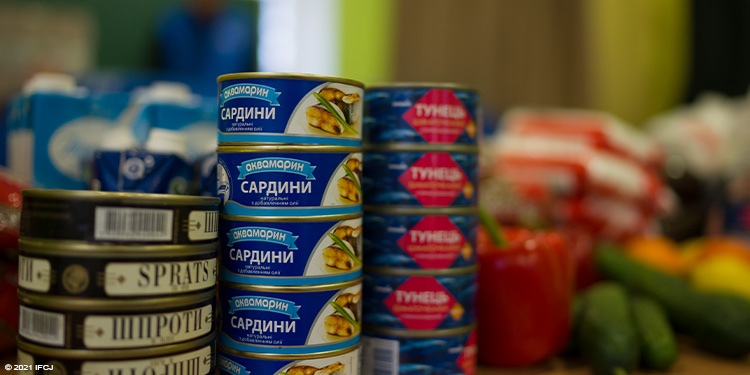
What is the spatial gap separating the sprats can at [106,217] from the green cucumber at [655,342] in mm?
761

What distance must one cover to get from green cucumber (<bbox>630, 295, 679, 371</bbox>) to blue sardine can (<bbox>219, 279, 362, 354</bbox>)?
1.80 ft

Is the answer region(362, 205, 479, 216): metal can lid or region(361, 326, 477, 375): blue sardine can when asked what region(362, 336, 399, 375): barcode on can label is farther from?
region(362, 205, 479, 216): metal can lid

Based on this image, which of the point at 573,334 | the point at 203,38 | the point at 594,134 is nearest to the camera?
the point at 573,334

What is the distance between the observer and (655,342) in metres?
0.97

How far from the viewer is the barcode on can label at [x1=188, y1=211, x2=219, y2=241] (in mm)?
646

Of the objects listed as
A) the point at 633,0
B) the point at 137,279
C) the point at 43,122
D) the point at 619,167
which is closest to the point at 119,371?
the point at 137,279

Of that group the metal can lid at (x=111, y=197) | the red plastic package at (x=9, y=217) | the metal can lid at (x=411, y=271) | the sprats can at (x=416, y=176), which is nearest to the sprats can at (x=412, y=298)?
the metal can lid at (x=411, y=271)

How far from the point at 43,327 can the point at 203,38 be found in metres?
2.90

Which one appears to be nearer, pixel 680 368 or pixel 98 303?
pixel 98 303

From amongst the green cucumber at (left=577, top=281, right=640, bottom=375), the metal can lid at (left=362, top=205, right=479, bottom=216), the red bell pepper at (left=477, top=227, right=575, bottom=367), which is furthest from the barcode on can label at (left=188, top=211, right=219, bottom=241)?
the green cucumber at (left=577, top=281, right=640, bottom=375)

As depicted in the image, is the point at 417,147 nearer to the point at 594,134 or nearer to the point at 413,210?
→ the point at 413,210

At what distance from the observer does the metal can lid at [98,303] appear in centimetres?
59

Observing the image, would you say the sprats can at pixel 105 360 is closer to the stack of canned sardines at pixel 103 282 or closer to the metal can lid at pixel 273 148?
the stack of canned sardines at pixel 103 282

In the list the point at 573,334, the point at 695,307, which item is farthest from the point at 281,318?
the point at 695,307
